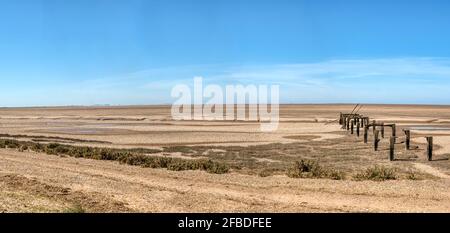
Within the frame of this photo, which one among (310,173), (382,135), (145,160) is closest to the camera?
(310,173)

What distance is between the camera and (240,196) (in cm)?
1350

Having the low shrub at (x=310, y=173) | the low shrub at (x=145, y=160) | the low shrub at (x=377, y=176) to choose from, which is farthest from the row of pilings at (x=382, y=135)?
the low shrub at (x=145, y=160)

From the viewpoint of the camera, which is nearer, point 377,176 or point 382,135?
point 377,176

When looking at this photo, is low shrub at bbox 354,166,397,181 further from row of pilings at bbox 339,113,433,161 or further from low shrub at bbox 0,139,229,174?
row of pilings at bbox 339,113,433,161

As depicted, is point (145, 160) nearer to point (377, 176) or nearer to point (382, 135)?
point (377, 176)

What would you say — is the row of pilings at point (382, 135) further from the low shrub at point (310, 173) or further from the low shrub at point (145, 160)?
the low shrub at point (145, 160)

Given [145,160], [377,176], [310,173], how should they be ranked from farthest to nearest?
[145,160]
[310,173]
[377,176]

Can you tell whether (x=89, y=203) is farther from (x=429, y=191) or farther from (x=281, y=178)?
(x=429, y=191)

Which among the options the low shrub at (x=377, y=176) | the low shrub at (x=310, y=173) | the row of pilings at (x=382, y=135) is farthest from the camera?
the row of pilings at (x=382, y=135)

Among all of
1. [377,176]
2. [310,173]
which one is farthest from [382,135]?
[377,176]
